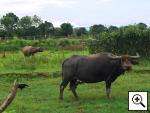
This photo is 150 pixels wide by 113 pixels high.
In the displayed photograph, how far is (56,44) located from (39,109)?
90.5ft

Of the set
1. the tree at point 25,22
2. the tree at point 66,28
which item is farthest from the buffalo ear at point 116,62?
the tree at point 66,28

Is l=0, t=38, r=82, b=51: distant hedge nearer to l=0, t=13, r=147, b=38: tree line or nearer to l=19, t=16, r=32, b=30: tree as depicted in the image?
l=0, t=13, r=147, b=38: tree line

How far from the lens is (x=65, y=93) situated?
16.7 m

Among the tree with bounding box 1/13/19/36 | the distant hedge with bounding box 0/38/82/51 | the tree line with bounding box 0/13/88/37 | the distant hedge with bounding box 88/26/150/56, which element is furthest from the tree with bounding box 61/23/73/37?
the distant hedge with bounding box 88/26/150/56

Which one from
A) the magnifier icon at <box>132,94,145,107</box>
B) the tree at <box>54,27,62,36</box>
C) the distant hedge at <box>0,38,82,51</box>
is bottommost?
the distant hedge at <box>0,38,82,51</box>

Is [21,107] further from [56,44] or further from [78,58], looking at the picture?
[56,44]

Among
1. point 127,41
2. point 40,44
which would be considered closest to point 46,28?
point 40,44

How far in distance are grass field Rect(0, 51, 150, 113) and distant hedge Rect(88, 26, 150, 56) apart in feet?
9.50

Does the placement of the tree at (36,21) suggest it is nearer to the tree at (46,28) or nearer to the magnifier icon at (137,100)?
the tree at (46,28)

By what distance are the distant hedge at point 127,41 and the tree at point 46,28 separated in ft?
108

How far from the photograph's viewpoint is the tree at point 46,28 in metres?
61.4

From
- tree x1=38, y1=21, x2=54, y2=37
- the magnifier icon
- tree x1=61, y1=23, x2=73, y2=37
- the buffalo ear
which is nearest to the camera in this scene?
the magnifier icon

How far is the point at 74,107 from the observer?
45.0ft

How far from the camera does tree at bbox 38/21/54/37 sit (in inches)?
2418
